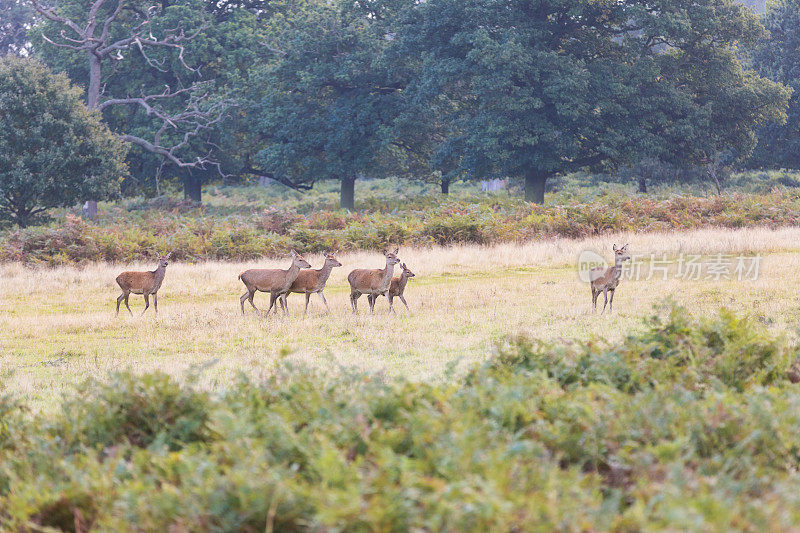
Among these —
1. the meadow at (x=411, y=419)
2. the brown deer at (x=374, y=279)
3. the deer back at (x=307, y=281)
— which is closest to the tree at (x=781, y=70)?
the meadow at (x=411, y=419)

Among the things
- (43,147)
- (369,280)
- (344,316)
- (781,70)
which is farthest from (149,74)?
(781,70)

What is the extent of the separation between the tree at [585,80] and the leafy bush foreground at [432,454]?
2959cm

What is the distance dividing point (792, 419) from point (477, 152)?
33132mm

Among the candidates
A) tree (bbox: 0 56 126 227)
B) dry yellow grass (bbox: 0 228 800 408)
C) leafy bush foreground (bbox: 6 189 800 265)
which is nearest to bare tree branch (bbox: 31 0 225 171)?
tree (bbox: 0 56 126 227)

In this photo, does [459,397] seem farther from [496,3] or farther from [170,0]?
[170,0]

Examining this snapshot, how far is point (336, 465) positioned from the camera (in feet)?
14.6

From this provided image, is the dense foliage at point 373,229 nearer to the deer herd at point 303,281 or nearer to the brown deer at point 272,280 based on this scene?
the deer herd at point 303,281

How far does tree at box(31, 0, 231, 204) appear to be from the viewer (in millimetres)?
41219

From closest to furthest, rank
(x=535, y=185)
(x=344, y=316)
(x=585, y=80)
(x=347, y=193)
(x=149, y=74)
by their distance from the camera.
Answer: (x=344, y=316) < (x=585, y=80) < (x=535, y=185) < (x=347, y=193) < (x=149, y=74)

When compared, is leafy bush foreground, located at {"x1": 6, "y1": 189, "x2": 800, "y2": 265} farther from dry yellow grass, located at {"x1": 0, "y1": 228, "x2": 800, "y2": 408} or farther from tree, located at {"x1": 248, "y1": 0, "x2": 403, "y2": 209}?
tree, located at {"x1": 248, "y1": 0, "x2": 403, "y2": 209}

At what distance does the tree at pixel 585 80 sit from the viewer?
118 feet

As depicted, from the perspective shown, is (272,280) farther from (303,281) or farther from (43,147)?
(43,147)

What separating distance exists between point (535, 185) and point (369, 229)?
14.8m

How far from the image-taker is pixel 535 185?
39.4 metres
